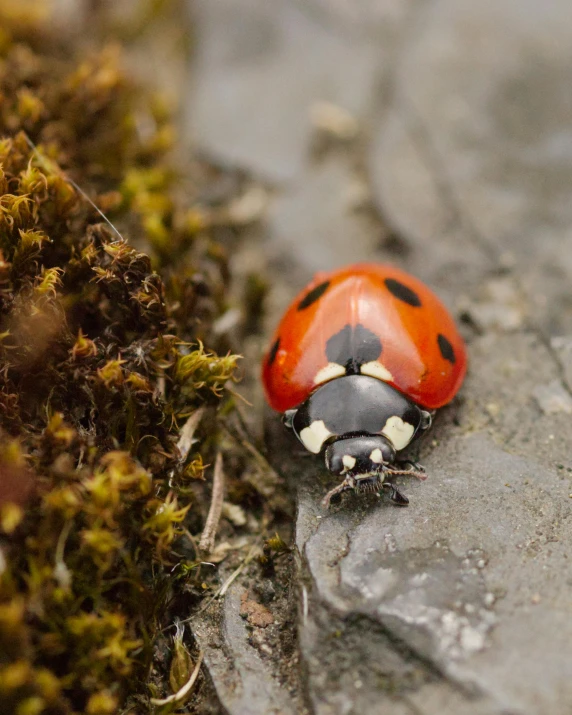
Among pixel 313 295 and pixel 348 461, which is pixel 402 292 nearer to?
pixel 313 295

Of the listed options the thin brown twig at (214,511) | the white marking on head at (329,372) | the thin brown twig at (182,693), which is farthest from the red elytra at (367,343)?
the thin brown twig at (182,693)

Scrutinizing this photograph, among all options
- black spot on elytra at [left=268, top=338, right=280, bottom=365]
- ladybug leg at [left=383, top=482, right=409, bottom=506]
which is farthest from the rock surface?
black spot on elytra at [left=268, top=338, right=280, bottom=365]

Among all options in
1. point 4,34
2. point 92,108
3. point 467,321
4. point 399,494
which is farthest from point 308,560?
point 4,34

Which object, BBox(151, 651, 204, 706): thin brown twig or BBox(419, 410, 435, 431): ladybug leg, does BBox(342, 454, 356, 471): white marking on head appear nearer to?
BBox(419, 410, 435, 431): ladybug leg

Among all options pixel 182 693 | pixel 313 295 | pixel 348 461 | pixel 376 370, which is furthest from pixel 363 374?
pixel 182 693

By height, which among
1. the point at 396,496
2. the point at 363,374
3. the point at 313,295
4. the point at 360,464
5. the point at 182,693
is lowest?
the point at 182,693
